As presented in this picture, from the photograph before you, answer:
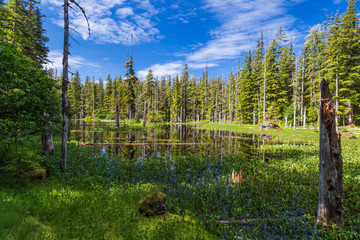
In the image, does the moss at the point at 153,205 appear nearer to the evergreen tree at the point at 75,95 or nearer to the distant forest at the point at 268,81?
the distant forest at the point at 268,81

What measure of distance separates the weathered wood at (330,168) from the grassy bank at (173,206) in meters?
0.47

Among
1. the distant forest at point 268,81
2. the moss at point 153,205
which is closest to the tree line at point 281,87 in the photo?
the distant forest at point 268,81

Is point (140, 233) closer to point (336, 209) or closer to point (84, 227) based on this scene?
point (84, 227)

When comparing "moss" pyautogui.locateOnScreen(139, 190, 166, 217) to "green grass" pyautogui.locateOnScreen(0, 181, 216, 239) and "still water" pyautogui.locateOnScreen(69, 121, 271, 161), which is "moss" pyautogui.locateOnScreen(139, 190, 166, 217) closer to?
"green grass" pyautogui.locateOnScreen(0, 181, 216, 239)

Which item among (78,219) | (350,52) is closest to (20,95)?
(78,219)

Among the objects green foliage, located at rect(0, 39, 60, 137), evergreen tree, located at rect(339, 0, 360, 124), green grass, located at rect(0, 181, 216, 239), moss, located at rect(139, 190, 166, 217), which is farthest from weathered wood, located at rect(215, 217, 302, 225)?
evergreen tree, located at rect(339, 0, 360, 124)

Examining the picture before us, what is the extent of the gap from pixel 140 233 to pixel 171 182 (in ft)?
15.6

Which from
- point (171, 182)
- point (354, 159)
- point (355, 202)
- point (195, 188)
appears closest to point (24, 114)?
point (171, 182)

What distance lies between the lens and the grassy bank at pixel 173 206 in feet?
15.1

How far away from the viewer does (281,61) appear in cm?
4584

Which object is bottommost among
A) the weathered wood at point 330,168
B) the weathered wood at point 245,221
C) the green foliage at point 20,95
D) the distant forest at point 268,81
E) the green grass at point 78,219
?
the weathered wood at point 245,221

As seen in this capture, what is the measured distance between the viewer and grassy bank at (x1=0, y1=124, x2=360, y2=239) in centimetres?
460

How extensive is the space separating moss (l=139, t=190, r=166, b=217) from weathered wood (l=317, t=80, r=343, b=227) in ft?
16.7

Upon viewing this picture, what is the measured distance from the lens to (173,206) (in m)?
6.46
